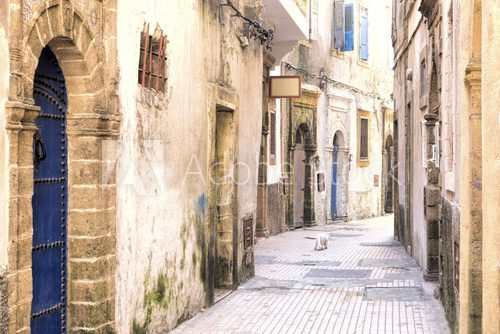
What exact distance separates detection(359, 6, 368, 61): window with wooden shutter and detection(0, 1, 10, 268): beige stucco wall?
2187cm

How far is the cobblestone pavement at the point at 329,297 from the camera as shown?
27.0 feet

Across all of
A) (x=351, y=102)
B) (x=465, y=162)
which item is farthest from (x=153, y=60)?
(x=351, y=102)

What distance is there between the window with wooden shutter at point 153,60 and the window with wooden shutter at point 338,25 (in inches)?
651

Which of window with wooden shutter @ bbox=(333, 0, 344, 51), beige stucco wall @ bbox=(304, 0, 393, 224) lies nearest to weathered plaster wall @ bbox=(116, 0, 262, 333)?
beige stucco wall @ bbox=(304, 0, 393, 224)

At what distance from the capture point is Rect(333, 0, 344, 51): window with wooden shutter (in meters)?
23.6

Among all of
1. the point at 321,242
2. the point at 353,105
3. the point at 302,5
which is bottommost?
the point at 321,242

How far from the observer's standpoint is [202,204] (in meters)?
9.05

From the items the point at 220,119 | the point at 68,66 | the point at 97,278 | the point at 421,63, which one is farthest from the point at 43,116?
the point at 421,63

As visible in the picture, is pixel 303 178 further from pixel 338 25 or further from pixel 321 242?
pixel 321 242

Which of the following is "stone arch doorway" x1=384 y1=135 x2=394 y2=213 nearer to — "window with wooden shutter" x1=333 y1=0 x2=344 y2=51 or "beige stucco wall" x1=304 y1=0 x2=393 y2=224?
"beige stucco wall" x1=304 y1=0 x2=393 y2=224

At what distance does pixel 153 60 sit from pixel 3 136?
292 cm

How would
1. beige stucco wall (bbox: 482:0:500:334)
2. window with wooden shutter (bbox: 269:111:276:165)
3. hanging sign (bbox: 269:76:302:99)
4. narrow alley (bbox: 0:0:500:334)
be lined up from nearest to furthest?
1. beige stucco wall (bbox: 482:0:500:334)
2. narrow alley (bbox: 0:0:500:334)
3. hanging sign (bbox: 269:76:302:99)
4. window with wooden shutter (bbox: 269:111:276:165)

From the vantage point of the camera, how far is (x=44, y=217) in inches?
223

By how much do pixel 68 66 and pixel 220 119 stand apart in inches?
181
